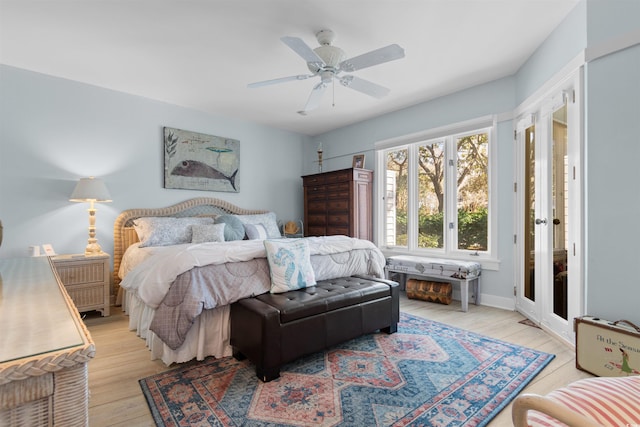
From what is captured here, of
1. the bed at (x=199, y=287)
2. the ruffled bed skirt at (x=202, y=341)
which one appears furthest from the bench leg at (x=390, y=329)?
the ruffled bed skirt at (x=202, y=341)

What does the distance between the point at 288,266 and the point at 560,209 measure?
94.9 inches

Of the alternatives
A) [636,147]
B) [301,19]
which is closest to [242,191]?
[301,19]

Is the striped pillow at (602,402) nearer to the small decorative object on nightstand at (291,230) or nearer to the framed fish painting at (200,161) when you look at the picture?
the framed fish painting at (200,161)

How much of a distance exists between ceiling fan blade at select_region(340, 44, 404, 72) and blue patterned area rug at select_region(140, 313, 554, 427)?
2265 millimetres

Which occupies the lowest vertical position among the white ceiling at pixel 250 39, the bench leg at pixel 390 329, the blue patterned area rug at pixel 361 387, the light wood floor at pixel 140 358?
the light wood floor at pixel 140 358

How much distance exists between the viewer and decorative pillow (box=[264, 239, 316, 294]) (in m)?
2.54

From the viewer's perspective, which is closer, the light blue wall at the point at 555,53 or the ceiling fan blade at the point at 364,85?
the light blue wall at the point at 555,53

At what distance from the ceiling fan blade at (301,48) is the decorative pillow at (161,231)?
2552mm

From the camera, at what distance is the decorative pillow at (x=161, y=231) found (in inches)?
144

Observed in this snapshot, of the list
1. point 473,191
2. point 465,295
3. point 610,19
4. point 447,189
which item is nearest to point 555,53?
point 610,19

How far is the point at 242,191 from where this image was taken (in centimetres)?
518

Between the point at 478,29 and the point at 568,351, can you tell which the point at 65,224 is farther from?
the point at 568,351

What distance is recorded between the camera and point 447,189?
14.0 feet

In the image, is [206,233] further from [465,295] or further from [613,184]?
[613,184]
